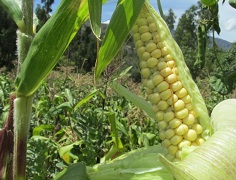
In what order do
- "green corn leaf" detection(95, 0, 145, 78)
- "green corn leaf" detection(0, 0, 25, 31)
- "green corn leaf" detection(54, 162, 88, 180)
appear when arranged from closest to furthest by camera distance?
"green corn leaf" detection(95, 0, 145, 78)
"green corn leaf" detection(0, 0, 25, 31)
"green corn leaf" detection(54, 162, 88, 180)

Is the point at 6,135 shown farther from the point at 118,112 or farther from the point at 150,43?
the point at 118,112

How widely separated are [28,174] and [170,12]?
44.4 meters

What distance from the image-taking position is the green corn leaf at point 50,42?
0.87m

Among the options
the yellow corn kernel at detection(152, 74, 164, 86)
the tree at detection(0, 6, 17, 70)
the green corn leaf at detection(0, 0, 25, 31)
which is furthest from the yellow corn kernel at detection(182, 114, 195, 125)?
the tree at detection(0, 6, 17, 70)

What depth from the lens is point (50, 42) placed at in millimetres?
882

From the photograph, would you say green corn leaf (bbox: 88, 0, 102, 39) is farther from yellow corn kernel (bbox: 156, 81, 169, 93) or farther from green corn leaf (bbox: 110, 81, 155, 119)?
green corn leaf (bbox: 110, 81, 155, 119)

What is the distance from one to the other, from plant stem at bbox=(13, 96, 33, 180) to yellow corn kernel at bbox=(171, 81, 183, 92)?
33 centimetres

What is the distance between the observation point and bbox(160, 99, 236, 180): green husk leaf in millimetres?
703

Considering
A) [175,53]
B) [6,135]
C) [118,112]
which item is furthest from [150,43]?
[118,112]

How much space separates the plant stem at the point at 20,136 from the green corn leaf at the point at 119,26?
0.24 m

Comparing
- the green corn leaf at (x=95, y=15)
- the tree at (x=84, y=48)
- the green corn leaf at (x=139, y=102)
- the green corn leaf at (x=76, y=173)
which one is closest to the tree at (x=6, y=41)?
the tree at (x=84, y=48)

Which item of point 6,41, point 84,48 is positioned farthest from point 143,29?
point 84,48

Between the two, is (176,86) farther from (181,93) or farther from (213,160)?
(213,160)

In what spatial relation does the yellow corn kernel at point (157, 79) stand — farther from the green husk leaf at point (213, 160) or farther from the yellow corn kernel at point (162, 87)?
the green husk leaf at point (213, 160)
